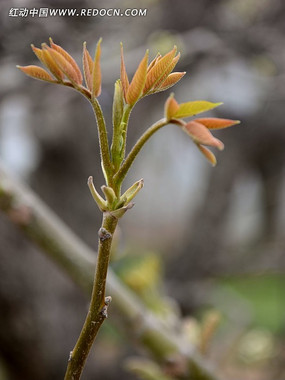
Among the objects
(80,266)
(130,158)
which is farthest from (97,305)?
(80,266)

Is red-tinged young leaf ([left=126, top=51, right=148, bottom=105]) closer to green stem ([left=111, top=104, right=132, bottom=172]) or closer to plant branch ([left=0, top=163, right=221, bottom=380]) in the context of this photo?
green stem ([left=111, top=104, right=132, bottom=172])

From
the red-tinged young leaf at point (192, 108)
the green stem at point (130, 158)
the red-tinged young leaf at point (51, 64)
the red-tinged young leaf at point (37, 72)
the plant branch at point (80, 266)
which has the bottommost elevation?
the green stem at point (130, 158)

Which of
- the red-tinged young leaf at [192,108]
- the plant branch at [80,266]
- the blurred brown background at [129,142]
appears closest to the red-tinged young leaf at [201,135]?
the red-tinged young leaf at [192,108]

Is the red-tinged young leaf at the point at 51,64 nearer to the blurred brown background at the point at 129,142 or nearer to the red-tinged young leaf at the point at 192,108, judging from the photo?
the red-tinged young leaf at the point at 192,108

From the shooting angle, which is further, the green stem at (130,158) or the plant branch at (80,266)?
the plant branch at (80,266)

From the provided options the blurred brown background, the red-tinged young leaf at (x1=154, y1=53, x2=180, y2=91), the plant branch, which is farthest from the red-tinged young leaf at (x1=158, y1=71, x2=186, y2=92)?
the blurred brown background

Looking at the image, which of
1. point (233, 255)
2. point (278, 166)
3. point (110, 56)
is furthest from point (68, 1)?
point (278, 166)
